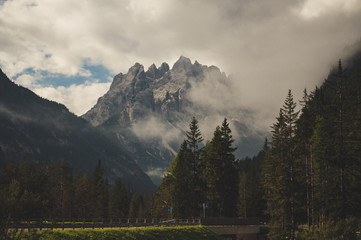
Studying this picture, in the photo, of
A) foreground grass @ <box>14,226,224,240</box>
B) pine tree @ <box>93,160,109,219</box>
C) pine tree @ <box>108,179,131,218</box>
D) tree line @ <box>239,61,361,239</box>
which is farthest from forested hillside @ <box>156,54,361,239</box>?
pine tree @ <box>108,179,131,218</box>

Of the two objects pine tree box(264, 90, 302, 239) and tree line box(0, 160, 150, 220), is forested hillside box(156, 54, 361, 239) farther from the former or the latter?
tree line box(0, 160, 150, 220)

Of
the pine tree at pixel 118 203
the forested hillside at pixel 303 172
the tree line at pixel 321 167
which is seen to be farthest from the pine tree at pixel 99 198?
the tree line at pixel 321 167

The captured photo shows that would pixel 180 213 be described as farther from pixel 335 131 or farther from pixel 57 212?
pixel 57 212

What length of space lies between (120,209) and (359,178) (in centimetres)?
8629

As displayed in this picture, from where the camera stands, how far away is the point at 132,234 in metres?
38.4

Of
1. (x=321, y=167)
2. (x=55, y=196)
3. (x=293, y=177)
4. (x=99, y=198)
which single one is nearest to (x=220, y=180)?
(x=293, y=177)

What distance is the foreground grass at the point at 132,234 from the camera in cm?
3157

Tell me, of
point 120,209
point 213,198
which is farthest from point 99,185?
point 213,198

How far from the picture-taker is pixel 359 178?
39781 mm

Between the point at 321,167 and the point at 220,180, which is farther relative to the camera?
the point at 220,180

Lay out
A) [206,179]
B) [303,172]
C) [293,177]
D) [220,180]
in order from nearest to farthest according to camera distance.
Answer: [293,177] → [303,172] → [220,180] → [206,179]

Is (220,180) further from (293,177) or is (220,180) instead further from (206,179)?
(293,177)

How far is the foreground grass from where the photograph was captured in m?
31.6

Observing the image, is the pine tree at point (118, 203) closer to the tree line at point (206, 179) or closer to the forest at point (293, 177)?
the forest at point (293, 177)
